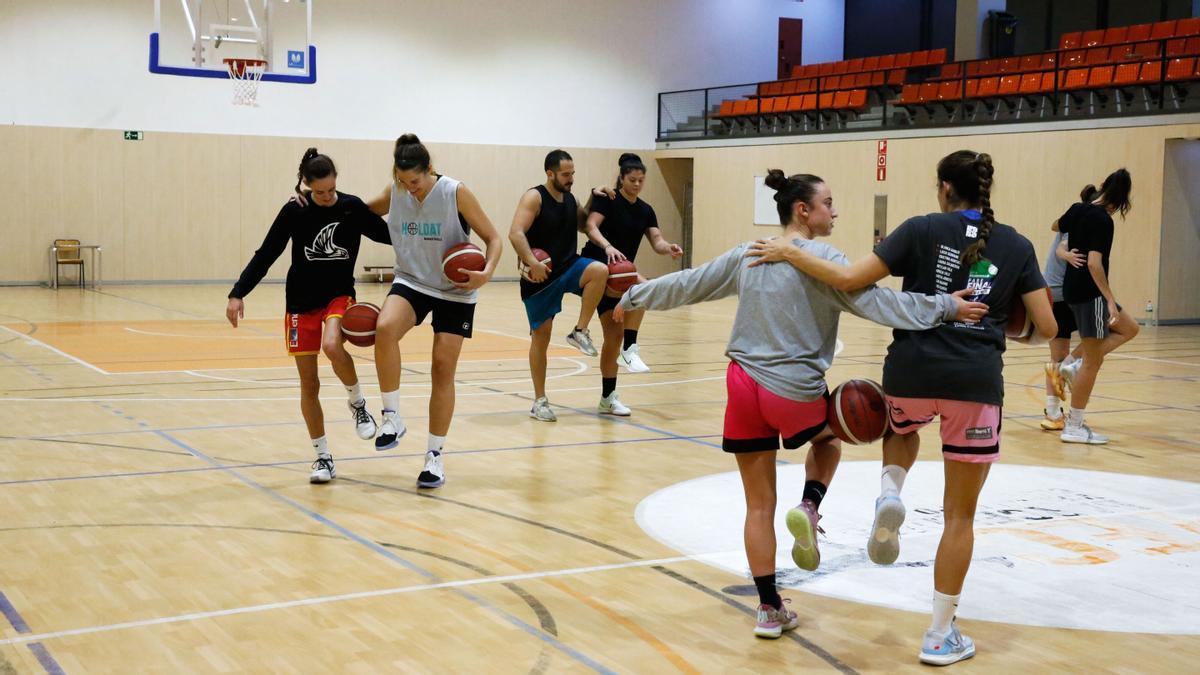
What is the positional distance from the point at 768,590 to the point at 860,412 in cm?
67

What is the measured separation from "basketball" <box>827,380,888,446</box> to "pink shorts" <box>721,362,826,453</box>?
61mm

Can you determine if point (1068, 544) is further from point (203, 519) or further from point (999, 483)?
point (203, 519)

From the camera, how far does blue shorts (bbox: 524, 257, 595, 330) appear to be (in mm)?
8578

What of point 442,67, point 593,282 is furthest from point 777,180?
point 442,67

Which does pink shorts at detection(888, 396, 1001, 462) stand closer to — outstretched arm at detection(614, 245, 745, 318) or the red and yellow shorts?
outstretched arm at detection(614, 245, 745, 318)

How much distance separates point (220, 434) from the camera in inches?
310

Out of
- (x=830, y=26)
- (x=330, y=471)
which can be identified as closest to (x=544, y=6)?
(x=830, y=26)

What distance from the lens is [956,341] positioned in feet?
12.8

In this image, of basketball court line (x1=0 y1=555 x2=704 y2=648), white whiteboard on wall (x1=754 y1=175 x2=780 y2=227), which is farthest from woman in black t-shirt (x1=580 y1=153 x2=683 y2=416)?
white whiteboard on wall (x1=754 y1=175 x2=780 y2=227)

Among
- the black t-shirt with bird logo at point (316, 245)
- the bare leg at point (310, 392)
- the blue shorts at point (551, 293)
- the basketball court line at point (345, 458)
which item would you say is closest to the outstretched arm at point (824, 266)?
the black t-shirt with bird logo at point (316, 245)

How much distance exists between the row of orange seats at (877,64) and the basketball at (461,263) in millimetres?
17700

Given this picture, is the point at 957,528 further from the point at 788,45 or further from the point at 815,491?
the point at 788,45

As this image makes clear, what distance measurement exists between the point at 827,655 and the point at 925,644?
31 centimetres

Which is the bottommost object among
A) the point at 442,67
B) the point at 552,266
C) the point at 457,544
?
the point at 457,544
